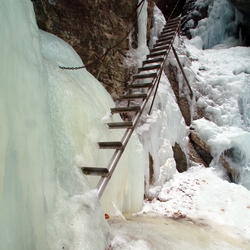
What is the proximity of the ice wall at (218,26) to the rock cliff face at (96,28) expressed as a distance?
29.9ft

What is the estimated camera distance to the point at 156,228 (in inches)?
109

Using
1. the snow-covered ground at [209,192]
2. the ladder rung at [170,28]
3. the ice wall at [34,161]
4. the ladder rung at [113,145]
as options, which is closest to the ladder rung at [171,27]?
the ladder rung at [170,28]

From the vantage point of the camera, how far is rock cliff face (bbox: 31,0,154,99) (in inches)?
174

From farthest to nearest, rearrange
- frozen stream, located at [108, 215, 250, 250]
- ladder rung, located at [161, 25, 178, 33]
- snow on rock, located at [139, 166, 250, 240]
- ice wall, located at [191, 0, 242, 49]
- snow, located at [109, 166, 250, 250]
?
ice wall, located at [191, 0, 242, 49] → ladder rung, located at [161, 25, 178, 33] → snow on rock, located at [139, 166, 250, 240] → snow, located at [109, 166, 250, 250] → frozen stream, located at [108, 215, 250, 250]

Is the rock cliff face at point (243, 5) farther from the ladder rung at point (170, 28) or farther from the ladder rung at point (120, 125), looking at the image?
the ladder rung at point (120, 125)

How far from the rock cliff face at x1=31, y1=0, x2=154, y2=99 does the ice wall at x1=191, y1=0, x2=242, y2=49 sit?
29.9 feet

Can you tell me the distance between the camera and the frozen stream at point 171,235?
2.14 metres

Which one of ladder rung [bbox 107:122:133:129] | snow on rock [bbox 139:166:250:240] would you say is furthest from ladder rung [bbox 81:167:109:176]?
snow on rock [bbox 139:166:250:240]

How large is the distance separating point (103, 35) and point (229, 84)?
5560 mm

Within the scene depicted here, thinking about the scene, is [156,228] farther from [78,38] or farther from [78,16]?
[78,16]

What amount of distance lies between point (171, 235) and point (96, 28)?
429cm

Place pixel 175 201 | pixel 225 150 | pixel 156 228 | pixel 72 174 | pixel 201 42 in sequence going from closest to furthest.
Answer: pixel 72 174 < pixel 156 228 < pixel 175 201 < pixel 225 150 < pixel 201 42

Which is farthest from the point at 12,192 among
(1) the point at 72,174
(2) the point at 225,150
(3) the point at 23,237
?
(2) the point at 225,150

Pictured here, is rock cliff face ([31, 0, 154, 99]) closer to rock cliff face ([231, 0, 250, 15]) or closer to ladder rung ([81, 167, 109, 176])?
ladder rung ([81, 167, 109, 176])
